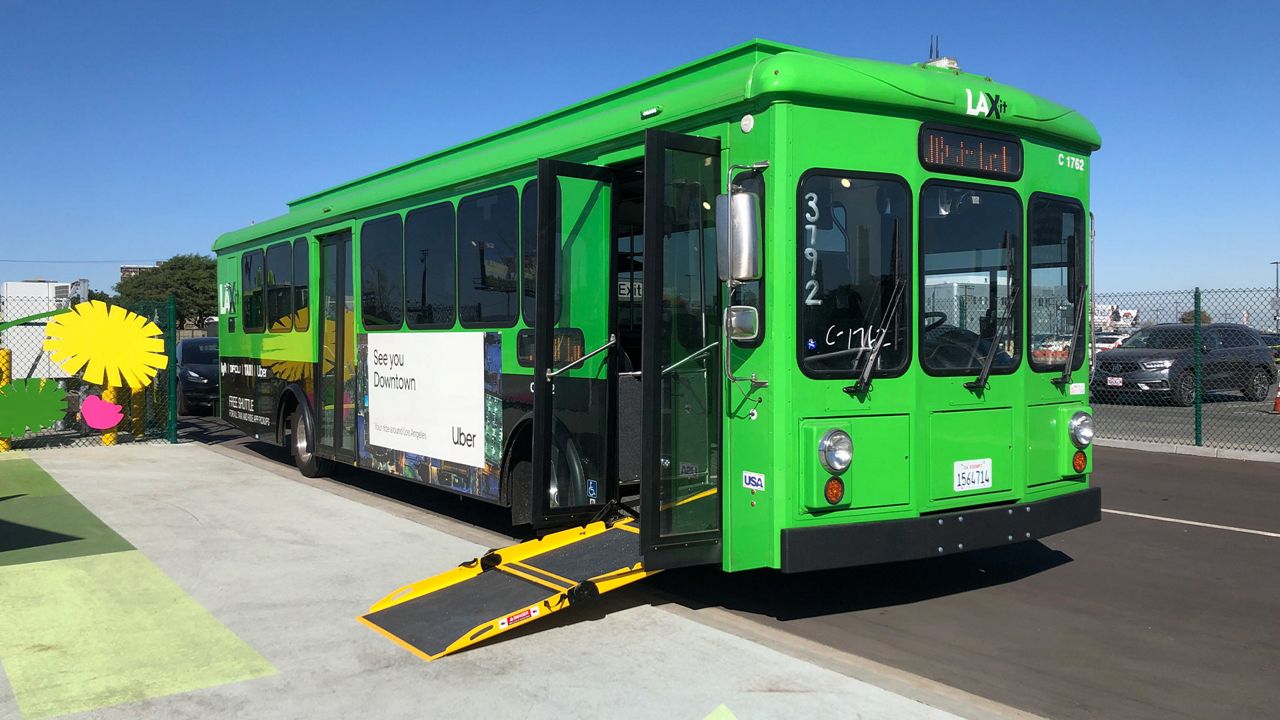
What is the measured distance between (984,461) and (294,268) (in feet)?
27.5

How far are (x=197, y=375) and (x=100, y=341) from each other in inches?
360

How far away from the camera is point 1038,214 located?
248 inches

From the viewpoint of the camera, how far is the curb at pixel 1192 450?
12.4 metres

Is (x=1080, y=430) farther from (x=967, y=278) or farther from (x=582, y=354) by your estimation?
(x=582, y=354)

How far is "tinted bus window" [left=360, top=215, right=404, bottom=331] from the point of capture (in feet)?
30.0

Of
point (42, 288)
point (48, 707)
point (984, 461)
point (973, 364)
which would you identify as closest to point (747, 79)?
point (973, 364)

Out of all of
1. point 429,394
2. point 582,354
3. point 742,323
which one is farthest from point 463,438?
point 742,323

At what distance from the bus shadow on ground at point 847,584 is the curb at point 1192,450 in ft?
21.2

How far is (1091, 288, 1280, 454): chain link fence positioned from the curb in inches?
9.7

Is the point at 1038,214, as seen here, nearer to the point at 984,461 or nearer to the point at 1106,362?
the point at 984,461

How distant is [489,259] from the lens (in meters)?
7.75

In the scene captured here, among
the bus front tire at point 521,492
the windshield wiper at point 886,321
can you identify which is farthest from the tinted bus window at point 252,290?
the windshield wiper at point 886,321

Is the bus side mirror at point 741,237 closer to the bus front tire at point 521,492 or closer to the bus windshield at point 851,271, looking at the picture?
the bus windshield at point 851,271

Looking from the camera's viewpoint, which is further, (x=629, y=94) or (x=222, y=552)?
(x=222, y=552)
